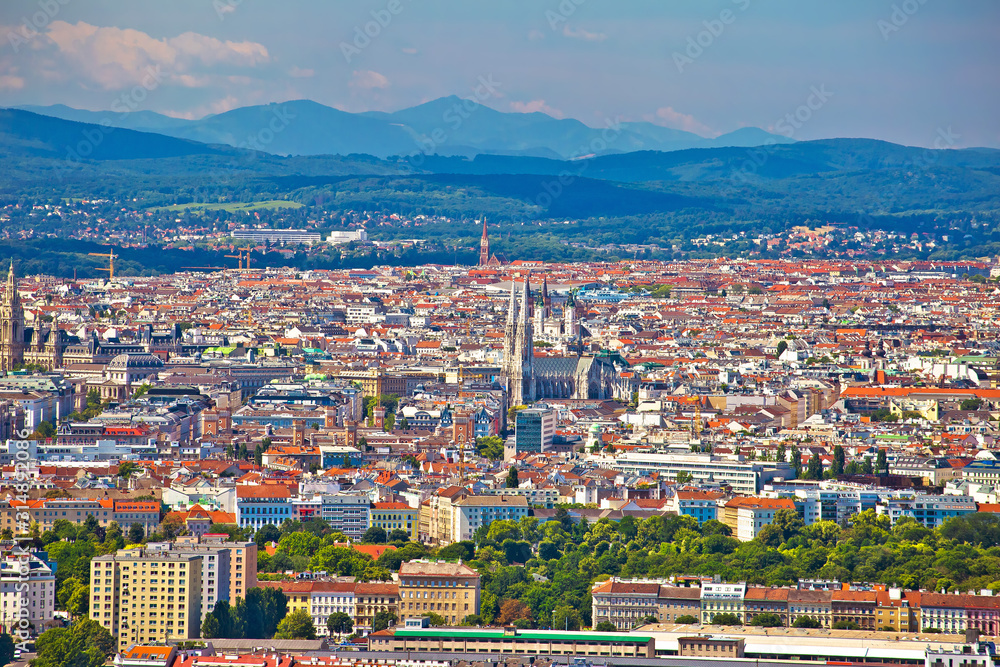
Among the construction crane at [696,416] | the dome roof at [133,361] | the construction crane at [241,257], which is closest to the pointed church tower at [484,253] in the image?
the construction crane at [241,257]

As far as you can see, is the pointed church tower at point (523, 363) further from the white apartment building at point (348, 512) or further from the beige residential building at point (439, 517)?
the white apartment building at point (348, 512)

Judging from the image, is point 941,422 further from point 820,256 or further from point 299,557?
point 820,256

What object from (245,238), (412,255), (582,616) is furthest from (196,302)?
(582,616)

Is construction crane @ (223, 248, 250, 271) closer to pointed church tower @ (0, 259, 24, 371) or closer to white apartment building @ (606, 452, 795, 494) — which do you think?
pointed church tower @ (0, 259, 24, 371)

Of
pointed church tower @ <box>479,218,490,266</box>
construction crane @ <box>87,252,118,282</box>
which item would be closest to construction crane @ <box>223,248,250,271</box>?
construction crane @ <box>87,252,118,282</box>

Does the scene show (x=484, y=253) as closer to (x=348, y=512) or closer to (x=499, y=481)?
(x=499, y=481)

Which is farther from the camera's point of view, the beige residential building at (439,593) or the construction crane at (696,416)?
the construction crane at (696,416)

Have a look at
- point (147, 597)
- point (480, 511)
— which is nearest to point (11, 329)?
point (480, 511)
